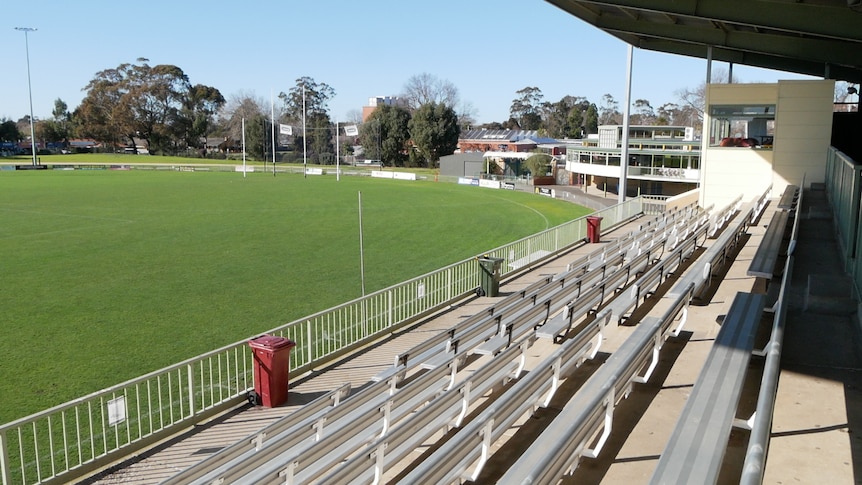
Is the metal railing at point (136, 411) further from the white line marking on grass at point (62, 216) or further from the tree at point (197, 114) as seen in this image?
the tree at point (197, 114)

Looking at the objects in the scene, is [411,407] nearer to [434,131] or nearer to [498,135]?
[434,131]

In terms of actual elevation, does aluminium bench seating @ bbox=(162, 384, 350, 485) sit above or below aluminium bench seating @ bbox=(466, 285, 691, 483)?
below

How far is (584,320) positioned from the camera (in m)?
10.1

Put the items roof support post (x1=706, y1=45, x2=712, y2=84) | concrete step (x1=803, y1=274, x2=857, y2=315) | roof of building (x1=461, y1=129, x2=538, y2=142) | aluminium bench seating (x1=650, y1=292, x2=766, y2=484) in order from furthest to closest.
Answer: roof of building (x1=461, y1=129, x2=538, y2=142) → roof support post (x1=706, y1=45, x2=712, y2=84) → concrete step (x1=803, y1=274, x2=857, y2=315) → aluminium bench seating (x1=650, y1=292, x2=766, y2=484)

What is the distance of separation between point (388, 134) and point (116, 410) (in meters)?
85.4

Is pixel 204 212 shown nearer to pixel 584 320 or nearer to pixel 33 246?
pixel 33 246

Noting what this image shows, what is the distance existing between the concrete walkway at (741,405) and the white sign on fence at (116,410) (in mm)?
624

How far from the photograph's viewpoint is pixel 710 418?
Answer: 4.23m

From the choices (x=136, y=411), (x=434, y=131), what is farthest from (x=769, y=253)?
(x=434, y=131)

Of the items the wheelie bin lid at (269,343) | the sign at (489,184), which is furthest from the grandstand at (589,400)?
the sign at (489,184)

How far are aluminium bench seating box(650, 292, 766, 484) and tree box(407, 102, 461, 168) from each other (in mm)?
82918

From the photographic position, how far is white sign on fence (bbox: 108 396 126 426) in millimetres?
7636

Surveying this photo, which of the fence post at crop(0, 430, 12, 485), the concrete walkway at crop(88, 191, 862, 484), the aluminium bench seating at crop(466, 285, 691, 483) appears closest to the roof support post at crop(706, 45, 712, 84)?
the concrete walkway at crop(88, 191, 862, 484)

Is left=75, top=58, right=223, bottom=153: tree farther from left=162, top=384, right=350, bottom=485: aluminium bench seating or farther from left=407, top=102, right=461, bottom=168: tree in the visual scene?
left=162, top=384, right=350, bottom=485: aluminium bench seating
